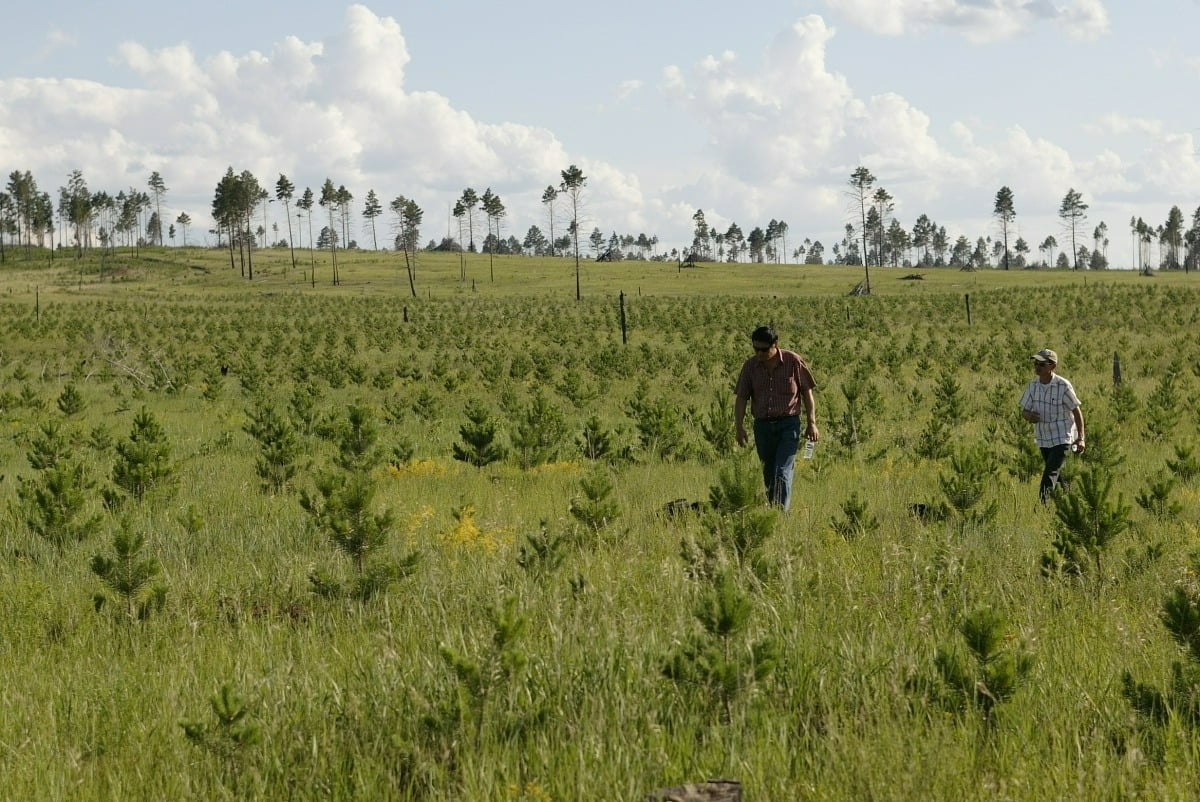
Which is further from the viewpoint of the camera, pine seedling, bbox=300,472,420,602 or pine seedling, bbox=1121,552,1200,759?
pine seedling, bbox=300,472,420,602

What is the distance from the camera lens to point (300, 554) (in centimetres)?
679

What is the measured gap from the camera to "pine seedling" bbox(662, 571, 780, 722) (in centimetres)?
341

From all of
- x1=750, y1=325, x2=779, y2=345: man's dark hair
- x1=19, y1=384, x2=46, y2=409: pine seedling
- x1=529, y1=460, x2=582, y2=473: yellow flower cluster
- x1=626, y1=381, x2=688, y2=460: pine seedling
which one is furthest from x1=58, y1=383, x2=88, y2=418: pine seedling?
x1=750, y1=325, x2=779, y2=345: man's dark hair

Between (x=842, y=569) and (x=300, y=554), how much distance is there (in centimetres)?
386

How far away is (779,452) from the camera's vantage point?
8594 mm

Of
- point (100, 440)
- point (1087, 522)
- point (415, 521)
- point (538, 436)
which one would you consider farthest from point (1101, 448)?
point (100, 440)

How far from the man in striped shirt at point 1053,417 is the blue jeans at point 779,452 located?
2.77 metres

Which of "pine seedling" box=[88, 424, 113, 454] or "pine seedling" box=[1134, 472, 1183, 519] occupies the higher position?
"pine seedling" box=[88, 424, 113, 454]

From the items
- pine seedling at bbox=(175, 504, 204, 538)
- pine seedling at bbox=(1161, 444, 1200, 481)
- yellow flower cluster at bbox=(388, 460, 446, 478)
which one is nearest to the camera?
pine seedling at bbox=(175, 504, 204, 538)

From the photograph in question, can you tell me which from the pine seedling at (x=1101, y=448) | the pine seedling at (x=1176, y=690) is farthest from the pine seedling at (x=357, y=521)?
the pine seedling at (x=1101, y=448)

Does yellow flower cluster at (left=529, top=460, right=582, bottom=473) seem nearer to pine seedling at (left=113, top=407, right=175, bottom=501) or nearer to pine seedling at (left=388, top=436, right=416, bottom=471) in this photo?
pine seedling at (left=388, top=436, right=416, bottom=471)

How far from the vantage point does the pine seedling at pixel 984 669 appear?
11.2 feet

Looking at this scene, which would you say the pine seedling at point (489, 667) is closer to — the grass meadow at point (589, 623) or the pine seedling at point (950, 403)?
the grass meadow at point (589, 623)

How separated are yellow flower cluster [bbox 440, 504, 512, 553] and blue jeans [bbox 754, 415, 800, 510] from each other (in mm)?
2585
